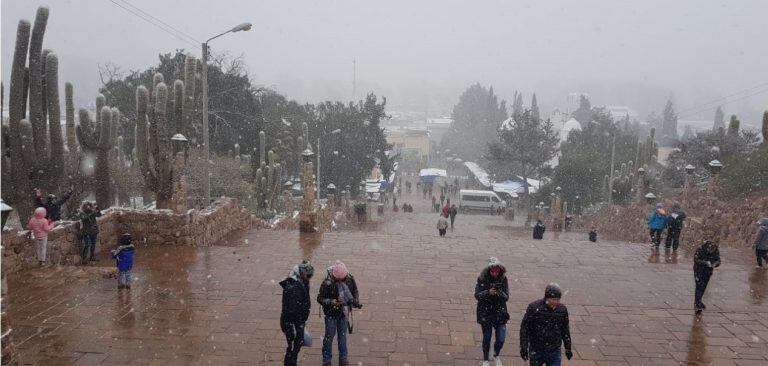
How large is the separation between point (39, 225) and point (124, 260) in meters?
1.86

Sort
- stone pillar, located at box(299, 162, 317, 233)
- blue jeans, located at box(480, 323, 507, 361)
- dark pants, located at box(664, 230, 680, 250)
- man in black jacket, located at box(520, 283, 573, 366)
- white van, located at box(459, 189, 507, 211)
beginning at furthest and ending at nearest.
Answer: white van, located at box(459, 189, 507, 211)
stone pillar, located at box(299, 162, 317, 233)
dark pants, located at box(664, 230, 680, 250)
blue jeans, located at box(480, 323, 507, 361)
man in black jacket, located at box(520, 283, 573, 366)

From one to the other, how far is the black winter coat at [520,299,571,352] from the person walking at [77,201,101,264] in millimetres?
7915

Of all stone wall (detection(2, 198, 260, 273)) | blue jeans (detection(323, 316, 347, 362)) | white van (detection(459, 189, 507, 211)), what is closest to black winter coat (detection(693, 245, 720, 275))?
blue jeans (detection(323, 316, 347, 362))

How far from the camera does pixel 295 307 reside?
213 inches

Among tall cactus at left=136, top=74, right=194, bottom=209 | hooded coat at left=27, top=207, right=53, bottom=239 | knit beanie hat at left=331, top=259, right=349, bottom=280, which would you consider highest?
tall cactus at left=136, top=74, right=194, bottom=209

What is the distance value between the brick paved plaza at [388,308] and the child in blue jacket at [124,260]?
154 millimetres

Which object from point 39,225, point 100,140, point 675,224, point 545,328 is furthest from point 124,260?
point 675,224

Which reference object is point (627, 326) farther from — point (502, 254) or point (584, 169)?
point (584, 169)

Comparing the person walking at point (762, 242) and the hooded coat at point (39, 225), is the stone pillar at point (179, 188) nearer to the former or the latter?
the hooded coat at point (39, 225)

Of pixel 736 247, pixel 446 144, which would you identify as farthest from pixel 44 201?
pixel 446 144

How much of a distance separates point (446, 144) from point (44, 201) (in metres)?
78.2

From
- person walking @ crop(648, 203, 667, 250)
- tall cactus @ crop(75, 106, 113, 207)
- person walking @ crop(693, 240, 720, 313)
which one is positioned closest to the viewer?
person walking @ crop(693, 240, 720, 313)

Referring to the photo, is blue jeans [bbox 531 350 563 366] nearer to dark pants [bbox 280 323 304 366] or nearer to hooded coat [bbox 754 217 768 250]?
dark pants [bbox 280 323 304 366]

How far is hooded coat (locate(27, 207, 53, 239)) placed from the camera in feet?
28.1
